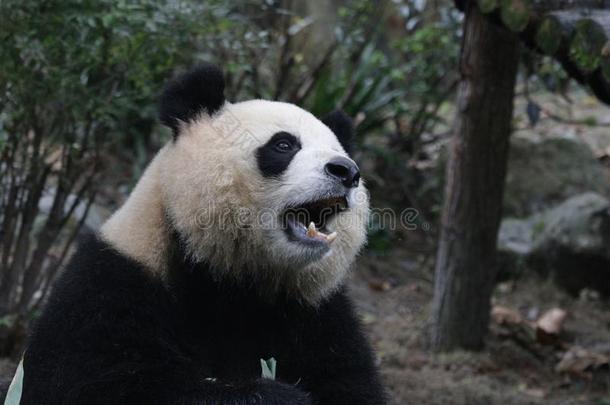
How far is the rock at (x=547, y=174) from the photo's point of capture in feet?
32.1

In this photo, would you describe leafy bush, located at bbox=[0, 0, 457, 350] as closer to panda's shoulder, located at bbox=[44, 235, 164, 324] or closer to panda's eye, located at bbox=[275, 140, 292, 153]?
panda's shoulder, located at bbox=[44, 235, 164, 324]

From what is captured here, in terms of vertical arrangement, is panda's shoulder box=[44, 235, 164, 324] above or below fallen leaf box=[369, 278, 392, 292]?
above

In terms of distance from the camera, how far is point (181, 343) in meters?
3.30

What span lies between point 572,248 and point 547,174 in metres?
1.90

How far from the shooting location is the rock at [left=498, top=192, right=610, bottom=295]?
8.14m

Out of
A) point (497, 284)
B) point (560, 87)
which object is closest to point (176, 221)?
point (560, 87)

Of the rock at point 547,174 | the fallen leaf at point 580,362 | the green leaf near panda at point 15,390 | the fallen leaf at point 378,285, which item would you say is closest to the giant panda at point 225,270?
the green leaf near panda at point 15,390

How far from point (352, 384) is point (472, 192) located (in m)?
3.23

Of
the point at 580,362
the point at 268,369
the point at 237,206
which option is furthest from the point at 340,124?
the point at 580,362

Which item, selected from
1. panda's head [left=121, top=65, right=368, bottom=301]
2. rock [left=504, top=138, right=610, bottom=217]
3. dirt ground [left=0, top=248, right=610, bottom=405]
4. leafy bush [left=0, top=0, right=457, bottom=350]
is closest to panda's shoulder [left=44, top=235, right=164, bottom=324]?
panda's head [left=121, top=65, right=368, bottom=301]

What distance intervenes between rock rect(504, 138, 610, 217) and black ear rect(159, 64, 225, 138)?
677 cm

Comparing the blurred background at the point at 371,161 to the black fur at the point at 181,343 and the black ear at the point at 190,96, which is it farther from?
the black fur at the point at 181,343

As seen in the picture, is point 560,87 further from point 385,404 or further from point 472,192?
point 385,404

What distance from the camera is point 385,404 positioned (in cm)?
357
